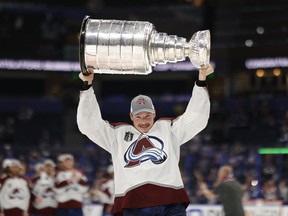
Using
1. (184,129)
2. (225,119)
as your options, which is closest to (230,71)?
(225,119)

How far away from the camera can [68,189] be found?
43.7ft

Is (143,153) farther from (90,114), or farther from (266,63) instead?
(266,63)

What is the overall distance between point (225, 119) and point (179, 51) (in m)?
18.8

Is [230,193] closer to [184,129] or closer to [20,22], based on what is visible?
[184,129]

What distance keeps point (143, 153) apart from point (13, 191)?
737 cm

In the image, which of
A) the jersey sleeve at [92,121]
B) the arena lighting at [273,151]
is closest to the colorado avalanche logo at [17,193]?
the arena lighting at [273,151]

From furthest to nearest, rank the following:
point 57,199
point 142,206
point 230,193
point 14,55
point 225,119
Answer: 1. point 14,55
2. point 225,119
3. point 57,199
4. point 230,193
5. point 142,206

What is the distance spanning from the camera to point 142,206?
528cm

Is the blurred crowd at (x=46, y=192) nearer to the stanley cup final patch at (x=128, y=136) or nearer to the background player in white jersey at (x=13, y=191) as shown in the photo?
the background player in white jersey at (x=13, y=191)

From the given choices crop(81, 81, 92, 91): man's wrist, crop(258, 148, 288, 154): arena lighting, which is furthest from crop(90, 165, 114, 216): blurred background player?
crop(81, 81, 92, 91): man's wrist

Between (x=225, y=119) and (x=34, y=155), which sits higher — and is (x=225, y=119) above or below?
above

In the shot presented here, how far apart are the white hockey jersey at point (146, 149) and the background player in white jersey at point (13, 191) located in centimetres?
702

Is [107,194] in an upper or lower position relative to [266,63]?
lower

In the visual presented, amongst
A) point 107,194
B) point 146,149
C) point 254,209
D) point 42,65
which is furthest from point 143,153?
point 42,65
